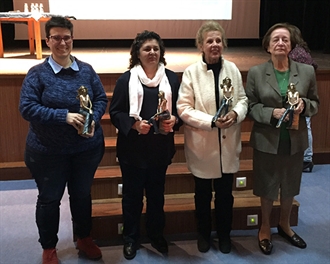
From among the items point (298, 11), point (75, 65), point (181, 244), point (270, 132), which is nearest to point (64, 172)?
point (75, 65)

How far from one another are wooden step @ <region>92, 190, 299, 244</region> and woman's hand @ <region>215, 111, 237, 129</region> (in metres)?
0.75

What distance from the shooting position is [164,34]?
21.6 feet

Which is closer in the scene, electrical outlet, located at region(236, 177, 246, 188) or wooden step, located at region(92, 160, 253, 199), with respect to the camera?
wooden step, located at region(92, 160, 253, 199)

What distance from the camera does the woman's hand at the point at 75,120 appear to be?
6.31 feet

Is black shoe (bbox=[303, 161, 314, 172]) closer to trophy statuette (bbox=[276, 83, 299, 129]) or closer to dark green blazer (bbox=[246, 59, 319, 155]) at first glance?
dark green blazer (bbox=[246, 59, 319, 155])

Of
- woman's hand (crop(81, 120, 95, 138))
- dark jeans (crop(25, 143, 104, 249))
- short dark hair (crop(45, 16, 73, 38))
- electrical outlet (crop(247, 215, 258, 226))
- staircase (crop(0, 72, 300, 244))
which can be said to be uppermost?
short dark hair (crop(45, 16, 73, 38))

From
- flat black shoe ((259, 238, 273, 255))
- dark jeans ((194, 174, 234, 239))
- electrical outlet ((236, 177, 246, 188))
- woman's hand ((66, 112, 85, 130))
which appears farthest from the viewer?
electrical outlet ((236, 177, 246, 188))

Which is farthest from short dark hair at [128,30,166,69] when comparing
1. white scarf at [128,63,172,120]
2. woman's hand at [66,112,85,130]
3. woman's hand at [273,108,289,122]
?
woman's hand at [273,108,289,122]

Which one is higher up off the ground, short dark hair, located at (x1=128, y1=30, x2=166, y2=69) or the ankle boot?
short dark hair, located at (x1=128, y1=30, x2=166, y2=69)

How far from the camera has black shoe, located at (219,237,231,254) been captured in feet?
8.06

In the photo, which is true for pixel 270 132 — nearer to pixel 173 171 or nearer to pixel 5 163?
pixel 173 171

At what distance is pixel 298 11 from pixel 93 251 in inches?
222

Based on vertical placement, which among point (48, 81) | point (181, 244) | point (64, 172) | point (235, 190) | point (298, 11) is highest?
point (298, 11)

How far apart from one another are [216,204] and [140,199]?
446 mm
